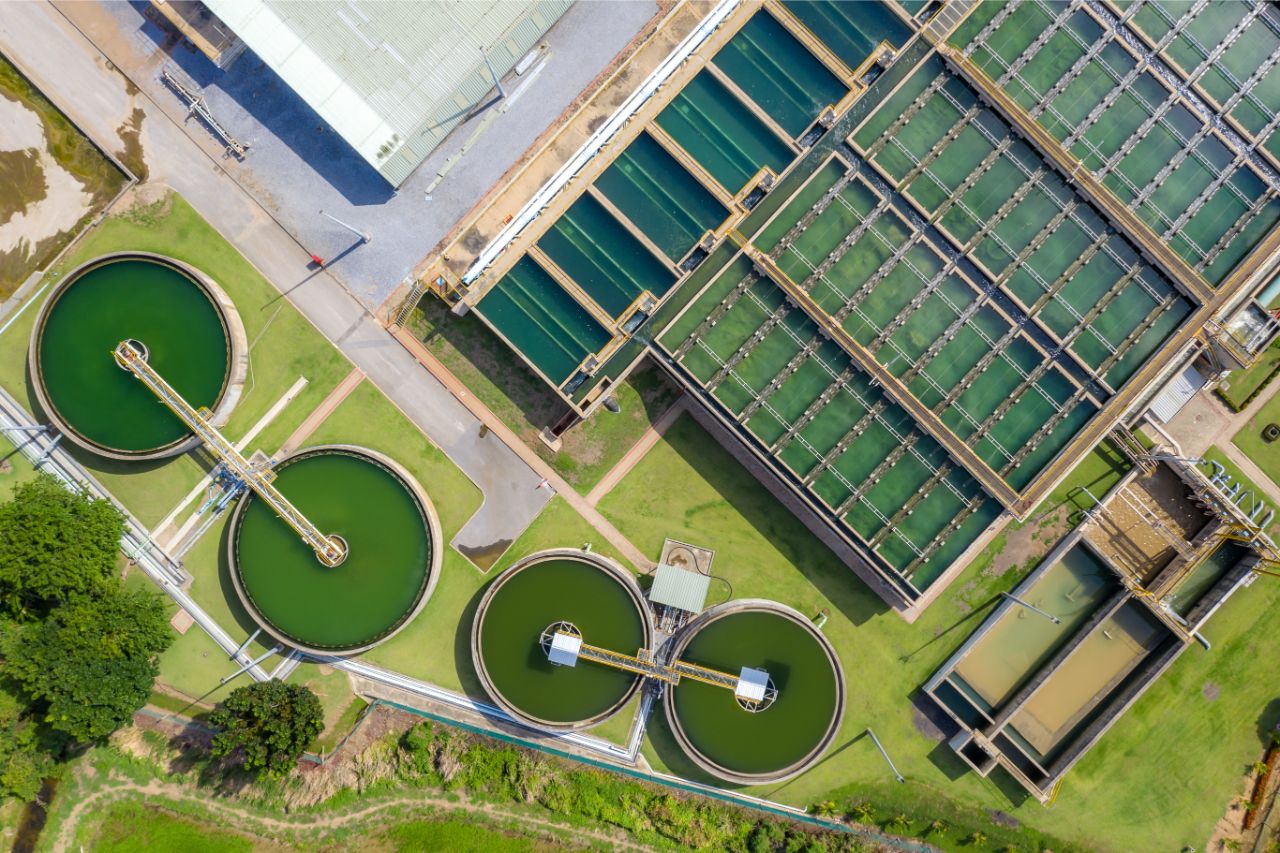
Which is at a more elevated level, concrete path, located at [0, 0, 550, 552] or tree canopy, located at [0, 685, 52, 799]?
concrete path, located at [0, 0, 550, 552]

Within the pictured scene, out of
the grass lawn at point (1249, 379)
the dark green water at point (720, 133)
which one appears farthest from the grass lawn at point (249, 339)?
the grass lawn at point (1249, 379)

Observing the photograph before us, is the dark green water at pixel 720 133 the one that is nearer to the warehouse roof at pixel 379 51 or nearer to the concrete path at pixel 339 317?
the warehouse roof at pixel 379 51

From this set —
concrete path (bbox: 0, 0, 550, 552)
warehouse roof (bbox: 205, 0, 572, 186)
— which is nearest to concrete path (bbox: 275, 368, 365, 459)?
concrete path (bbox: 0, 0, 550, 552)

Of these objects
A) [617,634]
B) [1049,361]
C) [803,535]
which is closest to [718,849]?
[617,634]

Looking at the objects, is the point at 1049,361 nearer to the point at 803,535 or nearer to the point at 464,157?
the point at 803,535

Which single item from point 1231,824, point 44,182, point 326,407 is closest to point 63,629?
point 326,407

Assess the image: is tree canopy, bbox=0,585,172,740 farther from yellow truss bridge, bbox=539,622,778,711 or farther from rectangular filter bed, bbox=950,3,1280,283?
rectangular filter bed, bbox=950,3,1280,283
